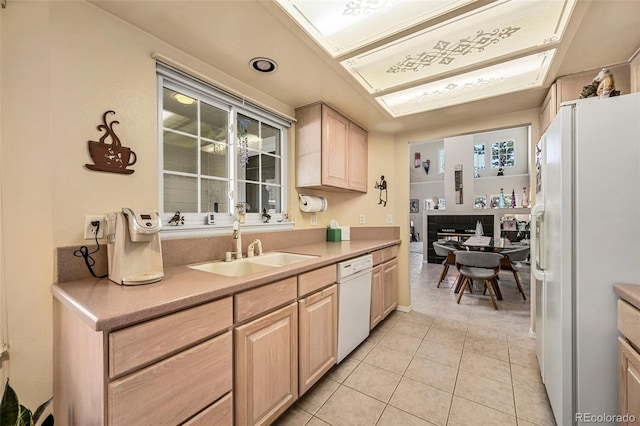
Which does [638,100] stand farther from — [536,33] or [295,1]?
[295,1]

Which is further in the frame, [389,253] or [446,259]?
[446,259]

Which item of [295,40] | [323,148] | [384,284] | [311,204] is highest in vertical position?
[295,40]

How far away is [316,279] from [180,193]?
108 cm

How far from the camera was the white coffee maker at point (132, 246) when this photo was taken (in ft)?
3.71

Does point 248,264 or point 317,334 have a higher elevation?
point 248,264

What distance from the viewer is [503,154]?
→ 8.23m

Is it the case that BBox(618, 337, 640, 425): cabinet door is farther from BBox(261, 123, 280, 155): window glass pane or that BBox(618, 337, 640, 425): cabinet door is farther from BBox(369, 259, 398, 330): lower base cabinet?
BBox(261, 123, 280, 155): window glass pane

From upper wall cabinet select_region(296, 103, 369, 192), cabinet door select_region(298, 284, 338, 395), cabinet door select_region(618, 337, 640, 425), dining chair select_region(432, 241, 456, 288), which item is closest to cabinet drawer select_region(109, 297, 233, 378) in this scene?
cabinet door select_region(298, 284, 338, 395)

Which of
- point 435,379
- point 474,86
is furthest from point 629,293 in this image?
point 474,86

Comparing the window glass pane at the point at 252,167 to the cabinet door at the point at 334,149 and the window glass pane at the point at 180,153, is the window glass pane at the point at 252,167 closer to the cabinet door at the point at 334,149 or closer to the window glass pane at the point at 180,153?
the window glass pane at the point at 180,153

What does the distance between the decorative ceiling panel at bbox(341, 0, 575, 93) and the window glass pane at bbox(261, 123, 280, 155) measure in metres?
0.90

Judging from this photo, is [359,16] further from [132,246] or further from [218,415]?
[218,415]

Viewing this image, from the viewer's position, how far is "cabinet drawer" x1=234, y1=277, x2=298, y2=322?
1190 mm

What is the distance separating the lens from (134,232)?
1133 mm
